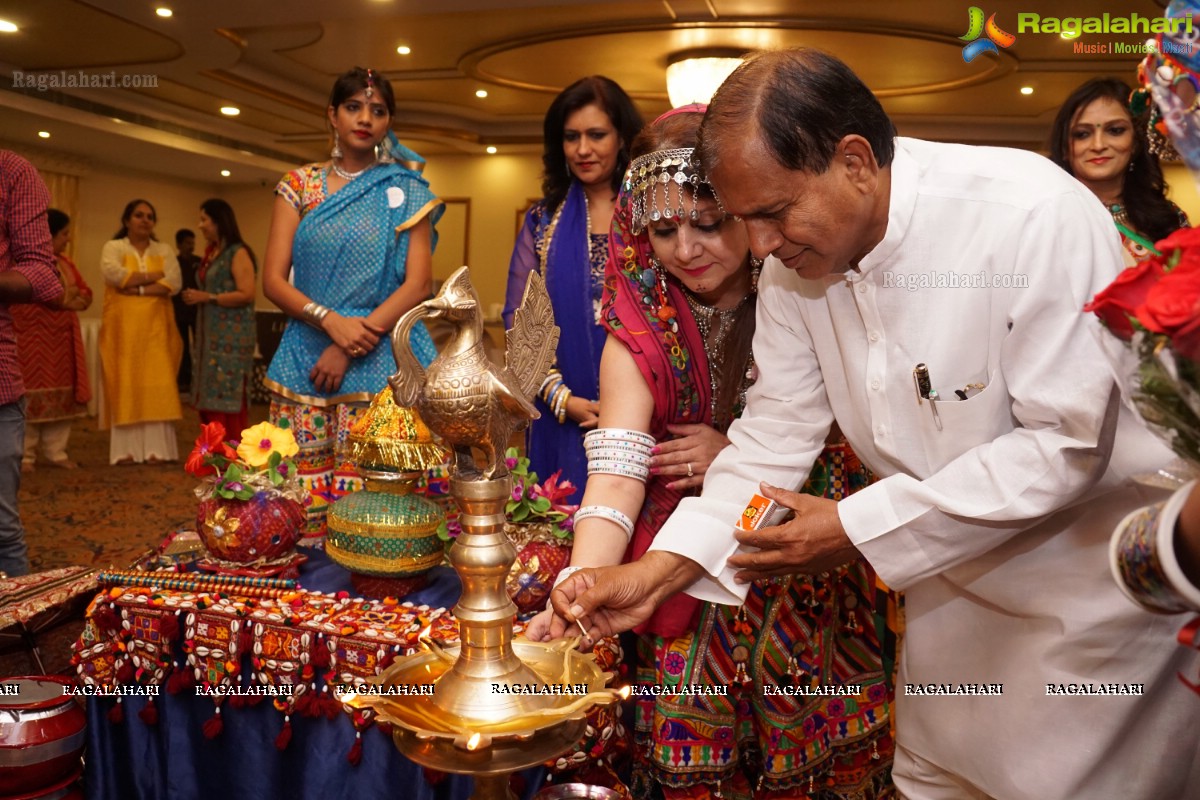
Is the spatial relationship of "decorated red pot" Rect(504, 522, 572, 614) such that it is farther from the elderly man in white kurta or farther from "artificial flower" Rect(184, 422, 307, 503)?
"artificial flower" Rect(184, 422, 307, 503)

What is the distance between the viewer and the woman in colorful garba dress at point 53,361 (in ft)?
20.5

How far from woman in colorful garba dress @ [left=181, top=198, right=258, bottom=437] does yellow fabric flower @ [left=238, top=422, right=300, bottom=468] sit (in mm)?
4272

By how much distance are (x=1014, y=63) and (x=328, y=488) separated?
23.2 ft

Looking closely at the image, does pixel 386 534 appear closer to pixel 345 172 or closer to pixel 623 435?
pixel 623 435

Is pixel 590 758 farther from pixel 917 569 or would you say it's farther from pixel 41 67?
pixel 41 67

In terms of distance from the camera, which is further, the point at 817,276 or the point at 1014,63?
the point at 1014,63

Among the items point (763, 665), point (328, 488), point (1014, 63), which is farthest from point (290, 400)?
point (1014, 63)

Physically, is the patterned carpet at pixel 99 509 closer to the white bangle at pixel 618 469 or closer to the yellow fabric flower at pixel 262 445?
the yellow fabric flower at pixel 262 445

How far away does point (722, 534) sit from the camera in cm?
151

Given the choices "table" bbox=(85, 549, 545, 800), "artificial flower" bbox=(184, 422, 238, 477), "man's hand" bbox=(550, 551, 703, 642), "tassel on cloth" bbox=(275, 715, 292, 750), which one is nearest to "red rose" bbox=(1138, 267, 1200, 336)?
"man's hand" bbox=(550, 551, 703, 642)

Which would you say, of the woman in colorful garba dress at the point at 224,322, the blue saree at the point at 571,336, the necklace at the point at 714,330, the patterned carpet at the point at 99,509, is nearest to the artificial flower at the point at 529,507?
the necklace at the point at 714,330

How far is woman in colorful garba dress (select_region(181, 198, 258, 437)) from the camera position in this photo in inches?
238

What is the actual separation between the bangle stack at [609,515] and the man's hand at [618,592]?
16 cm

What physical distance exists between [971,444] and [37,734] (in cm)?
167
